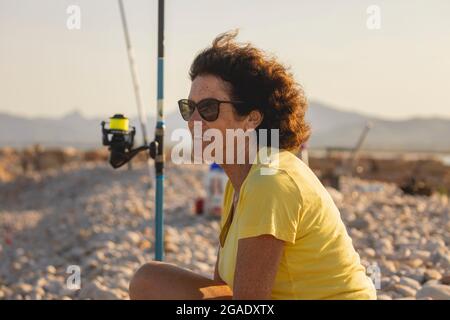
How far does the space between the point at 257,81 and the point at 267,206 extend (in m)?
0.54

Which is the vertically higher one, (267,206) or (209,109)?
(209,109)

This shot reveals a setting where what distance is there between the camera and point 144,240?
7492 millimetres

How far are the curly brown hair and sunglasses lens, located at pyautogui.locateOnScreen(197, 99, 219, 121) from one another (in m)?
0.07

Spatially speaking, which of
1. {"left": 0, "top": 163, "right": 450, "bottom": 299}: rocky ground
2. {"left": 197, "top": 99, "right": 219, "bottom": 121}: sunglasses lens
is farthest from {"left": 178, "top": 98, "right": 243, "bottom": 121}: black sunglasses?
{"left": 0, "top": 163, "right": 450, "bottom": 299}: rocky ground

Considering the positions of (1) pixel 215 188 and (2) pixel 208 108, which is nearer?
(2) pixel 208 108

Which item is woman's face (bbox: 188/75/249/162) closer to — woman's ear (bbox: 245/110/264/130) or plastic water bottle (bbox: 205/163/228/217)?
woman's ear (bbox: 245/110/264/130)

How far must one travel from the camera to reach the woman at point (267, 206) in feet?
7.32

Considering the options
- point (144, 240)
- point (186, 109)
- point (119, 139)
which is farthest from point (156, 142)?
point (144, 240)

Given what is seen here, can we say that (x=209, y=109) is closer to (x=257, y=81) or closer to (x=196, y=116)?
(x=196, y=116)

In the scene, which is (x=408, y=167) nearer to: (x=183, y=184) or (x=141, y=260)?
(x=183, y=184)

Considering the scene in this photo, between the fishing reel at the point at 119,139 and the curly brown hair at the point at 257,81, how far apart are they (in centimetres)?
140

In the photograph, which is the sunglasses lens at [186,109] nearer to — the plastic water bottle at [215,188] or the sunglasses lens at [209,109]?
the sunglasses lens at [209,109]
